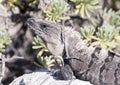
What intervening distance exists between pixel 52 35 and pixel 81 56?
305mm

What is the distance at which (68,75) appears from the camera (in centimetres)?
340

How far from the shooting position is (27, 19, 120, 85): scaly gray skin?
337cm

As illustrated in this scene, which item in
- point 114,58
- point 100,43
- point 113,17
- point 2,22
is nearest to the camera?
point 114,58

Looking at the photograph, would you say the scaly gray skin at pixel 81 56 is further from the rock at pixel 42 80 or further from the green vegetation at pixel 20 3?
the green vegetation at pixel 20 3

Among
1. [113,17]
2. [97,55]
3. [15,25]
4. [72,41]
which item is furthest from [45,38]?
[15,25]

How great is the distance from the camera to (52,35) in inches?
136

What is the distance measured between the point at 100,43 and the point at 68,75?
0.54m

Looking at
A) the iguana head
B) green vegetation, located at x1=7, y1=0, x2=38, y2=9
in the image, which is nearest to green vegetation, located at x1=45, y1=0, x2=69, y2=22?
the iguana head

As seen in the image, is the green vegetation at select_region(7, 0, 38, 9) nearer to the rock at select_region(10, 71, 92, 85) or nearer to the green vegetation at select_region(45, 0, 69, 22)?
the green vegetation at select_region(45, 0, 69, 22)

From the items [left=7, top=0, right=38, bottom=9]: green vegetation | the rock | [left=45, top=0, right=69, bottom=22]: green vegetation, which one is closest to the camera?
the rock

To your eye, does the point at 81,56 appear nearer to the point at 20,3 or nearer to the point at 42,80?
the point at 42,80

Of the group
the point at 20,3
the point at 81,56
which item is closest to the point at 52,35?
the point at 81,56

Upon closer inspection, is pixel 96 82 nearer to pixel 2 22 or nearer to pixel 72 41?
pixel 72 41

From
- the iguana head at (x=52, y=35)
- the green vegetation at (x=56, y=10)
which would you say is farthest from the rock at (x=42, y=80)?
the green vegetation at (x=56, y=10)
